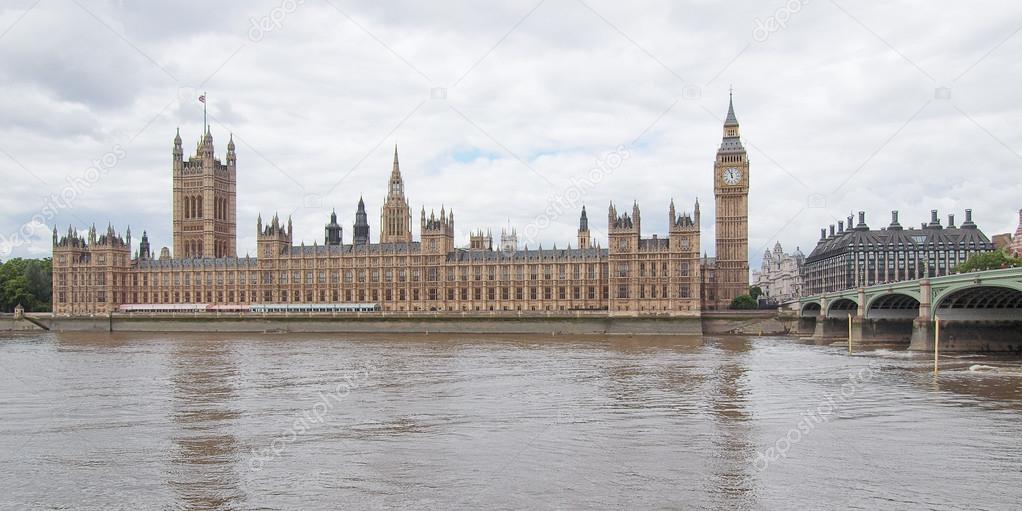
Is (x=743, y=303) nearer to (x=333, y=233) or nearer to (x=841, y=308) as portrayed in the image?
(x=841, y=308)

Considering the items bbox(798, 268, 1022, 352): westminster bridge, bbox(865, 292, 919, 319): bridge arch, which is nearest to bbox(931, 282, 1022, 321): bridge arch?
bbox(798, 268, 1022, 352): westminster bridge

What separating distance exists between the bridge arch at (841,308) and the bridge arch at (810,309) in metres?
5.22

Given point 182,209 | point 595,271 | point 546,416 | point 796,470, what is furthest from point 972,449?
point 182,209

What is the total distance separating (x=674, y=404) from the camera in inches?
1299

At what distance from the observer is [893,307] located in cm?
7388

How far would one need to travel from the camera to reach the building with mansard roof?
15200 cm

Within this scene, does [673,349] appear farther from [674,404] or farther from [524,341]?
[674,404]

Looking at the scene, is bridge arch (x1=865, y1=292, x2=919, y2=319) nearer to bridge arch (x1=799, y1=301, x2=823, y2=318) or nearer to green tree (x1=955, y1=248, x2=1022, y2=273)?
bridge arch (x1=799, y1=301, x2=823, y2=318)

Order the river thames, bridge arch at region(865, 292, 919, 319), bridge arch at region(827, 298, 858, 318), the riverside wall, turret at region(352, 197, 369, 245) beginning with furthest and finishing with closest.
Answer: turret at region(352, 197, 369, 245) → the riverside wall → bridge arch at region(827, 298, 858, 318) → bridge arch at region(865, 292, 919, 319) → the river thames

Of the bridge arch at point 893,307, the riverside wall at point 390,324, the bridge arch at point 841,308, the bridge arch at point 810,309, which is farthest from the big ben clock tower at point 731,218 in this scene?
the bridge arch at point 893,307

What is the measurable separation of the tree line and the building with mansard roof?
127 metres

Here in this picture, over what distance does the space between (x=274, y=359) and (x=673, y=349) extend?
95.5ft

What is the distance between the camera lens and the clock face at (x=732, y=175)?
4675 inches

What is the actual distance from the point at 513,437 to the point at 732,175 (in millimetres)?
98642
